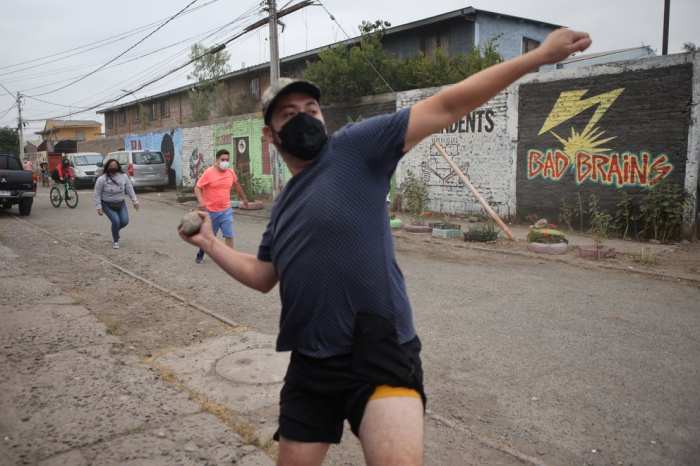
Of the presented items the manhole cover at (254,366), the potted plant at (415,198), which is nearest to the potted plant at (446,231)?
the potted plant at (415,198)

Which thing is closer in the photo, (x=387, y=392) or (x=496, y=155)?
(x=387, y=392)

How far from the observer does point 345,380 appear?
185 cm

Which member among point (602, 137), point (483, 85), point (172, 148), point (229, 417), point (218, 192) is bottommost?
point (229, 417)

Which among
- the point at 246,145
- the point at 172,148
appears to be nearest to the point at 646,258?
the point at 246,145

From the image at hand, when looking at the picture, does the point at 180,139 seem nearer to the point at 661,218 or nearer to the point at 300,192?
the point at 661,218

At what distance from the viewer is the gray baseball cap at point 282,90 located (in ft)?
6.42

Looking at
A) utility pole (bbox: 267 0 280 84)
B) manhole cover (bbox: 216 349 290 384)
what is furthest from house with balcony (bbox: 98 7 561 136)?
manhole cover (bbox: 216 349 290 384)

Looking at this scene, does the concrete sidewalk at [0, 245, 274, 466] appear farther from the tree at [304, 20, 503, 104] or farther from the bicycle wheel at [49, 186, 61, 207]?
the bicycle wheel at [49, 186, 61, 207]

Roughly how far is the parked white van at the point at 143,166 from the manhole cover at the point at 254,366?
73.6 ft

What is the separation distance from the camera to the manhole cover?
4.46 m

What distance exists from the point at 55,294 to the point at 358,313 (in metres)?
6.51

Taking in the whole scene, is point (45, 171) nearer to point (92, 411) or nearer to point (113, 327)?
point (113, 327)

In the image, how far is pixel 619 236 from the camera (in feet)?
38.1

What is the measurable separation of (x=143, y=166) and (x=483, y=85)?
2614 cm
